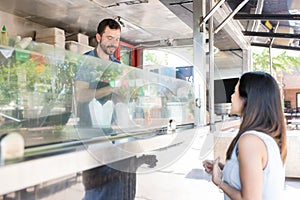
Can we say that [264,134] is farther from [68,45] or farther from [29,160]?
[68,45]

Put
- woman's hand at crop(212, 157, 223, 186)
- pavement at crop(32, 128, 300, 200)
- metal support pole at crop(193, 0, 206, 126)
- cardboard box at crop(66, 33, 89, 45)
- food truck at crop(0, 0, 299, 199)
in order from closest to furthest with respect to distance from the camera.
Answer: food truck at crop(0, 0, 299, 199)
pavement at crop(32, 128, 300, 200)
woman's hand at crop(212, 157, 223, 186)
metal support pole at crop(193, 0, 206, 126)
cardboard box at crop(66, 33, 89, 45)

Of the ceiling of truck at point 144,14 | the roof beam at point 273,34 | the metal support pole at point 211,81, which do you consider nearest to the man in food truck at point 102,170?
the metal support pole at point 211,81

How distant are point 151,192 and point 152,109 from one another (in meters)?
0.53

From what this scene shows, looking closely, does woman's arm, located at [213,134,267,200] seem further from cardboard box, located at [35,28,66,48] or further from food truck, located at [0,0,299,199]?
cardboard box, located at [35,28,66,48]

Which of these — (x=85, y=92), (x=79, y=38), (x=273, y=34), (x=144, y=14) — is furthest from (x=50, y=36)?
(x=85, y=92)

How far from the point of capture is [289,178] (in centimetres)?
503

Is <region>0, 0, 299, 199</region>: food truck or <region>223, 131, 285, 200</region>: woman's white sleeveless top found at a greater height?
<region>0, 0, 299, 199</region>: food truck

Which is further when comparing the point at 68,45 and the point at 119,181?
the point at 68,45

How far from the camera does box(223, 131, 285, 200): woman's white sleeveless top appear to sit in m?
1.34

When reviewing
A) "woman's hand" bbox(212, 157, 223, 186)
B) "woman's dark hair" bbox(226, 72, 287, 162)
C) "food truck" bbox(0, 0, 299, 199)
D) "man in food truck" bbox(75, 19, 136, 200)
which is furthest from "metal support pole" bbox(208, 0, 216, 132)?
"man in food truck" bbox(75, 19, 136, 200)

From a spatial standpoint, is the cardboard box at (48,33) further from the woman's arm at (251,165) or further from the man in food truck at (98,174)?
the woman's arm at (251,165)

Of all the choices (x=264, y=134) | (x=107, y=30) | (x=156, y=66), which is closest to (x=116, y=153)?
(x=264, y=134)

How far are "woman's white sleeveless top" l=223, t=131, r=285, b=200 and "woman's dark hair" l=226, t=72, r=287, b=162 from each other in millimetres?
73

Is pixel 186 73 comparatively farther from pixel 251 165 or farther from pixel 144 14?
pixel 144 14
